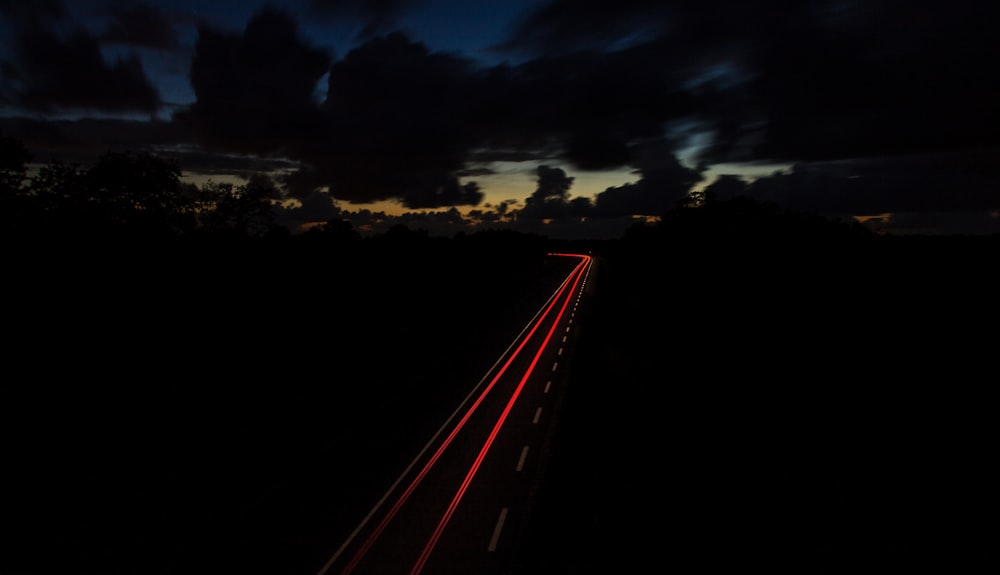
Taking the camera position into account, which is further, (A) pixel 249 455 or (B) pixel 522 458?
(A) pixel 249 455

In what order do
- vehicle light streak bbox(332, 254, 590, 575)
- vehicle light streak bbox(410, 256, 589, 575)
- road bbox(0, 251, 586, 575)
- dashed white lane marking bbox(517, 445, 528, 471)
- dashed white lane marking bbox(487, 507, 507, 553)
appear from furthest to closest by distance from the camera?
dashed white lane marking bbox(517, 445, 528, 471) < road bbox(0, 251, 586, 575) < dashed white lane marking bbox(487, 507, 507, 553) < vehicle light streak bbox(410, 256, 589, 575) < vehicle light streak bbox(332, 254, 590, 575)

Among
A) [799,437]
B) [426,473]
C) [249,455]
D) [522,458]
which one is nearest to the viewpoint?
[426,473]

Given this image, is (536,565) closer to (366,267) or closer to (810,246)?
(810,246)

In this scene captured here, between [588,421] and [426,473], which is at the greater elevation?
[426,473]

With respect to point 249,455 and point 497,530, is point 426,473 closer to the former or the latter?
point 497,530

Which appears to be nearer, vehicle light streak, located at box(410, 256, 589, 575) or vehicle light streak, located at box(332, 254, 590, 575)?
vehicle light streak, located at box(332, 254, 590, 575)

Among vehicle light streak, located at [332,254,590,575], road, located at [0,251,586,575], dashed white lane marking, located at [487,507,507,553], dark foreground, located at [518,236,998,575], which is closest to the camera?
vehicle light streak, located at [332,254,590,575]

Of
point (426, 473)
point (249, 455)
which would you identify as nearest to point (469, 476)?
point (426, 473)

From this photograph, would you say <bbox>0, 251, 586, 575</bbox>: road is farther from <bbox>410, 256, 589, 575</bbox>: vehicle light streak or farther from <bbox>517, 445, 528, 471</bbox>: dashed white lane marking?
<bbox>517, 445, 528, 471</bbox>: dashed white lane marking

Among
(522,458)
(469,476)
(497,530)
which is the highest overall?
(497,530)

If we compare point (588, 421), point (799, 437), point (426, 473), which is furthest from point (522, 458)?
point (799, 437)

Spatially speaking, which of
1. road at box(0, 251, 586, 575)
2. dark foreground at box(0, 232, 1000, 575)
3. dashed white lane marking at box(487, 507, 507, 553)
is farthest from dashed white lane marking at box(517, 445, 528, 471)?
dashed white lane marking at box(487, 507, 507, 553)

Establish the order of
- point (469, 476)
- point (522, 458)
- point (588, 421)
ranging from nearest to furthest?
point (469, 476), point (522, 458), point (588, 421)

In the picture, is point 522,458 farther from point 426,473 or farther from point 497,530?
point 497,530
